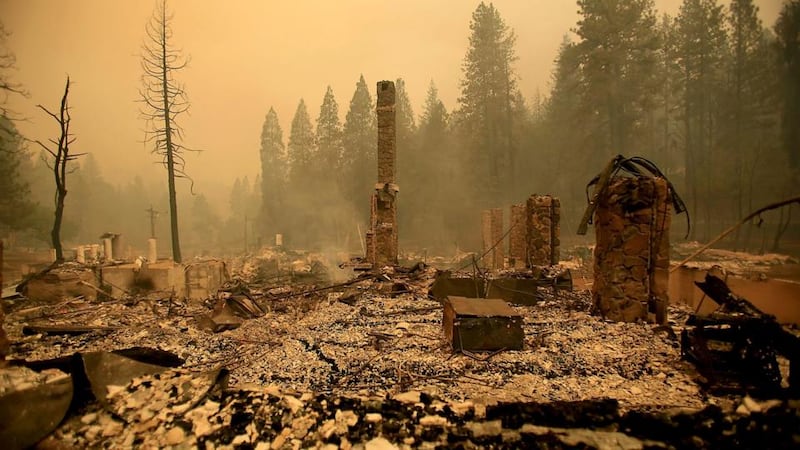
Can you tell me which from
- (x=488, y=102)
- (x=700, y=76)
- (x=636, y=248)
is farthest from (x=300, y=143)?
(x=636, y=248)

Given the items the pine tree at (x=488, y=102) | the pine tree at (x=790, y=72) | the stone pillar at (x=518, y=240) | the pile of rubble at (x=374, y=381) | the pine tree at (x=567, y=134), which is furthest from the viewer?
the pine tree at (x=488, y=102)

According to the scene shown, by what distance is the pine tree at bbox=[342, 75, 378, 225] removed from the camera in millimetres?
31922

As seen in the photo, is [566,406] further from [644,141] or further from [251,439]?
[644,141]

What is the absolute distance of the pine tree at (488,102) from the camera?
27781mm

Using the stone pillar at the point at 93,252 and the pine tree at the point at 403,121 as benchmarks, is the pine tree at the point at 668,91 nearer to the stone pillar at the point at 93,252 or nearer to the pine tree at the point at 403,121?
the pine tree at the point at 403,121

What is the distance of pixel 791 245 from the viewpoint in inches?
628

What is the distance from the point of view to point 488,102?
2848 cm

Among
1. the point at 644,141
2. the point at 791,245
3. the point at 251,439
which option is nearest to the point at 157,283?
the point at 251,439

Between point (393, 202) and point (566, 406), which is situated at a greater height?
point (393, 202)

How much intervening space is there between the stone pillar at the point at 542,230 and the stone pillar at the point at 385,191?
14.7 feet

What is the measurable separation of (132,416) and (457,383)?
3.18 meters

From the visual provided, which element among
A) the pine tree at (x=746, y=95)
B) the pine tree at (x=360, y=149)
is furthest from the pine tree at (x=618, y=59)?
the pine tree at (x=360, y=149)

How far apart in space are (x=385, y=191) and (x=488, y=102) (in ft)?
63.2

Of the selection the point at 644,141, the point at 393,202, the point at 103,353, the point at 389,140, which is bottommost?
the point at 103,353
